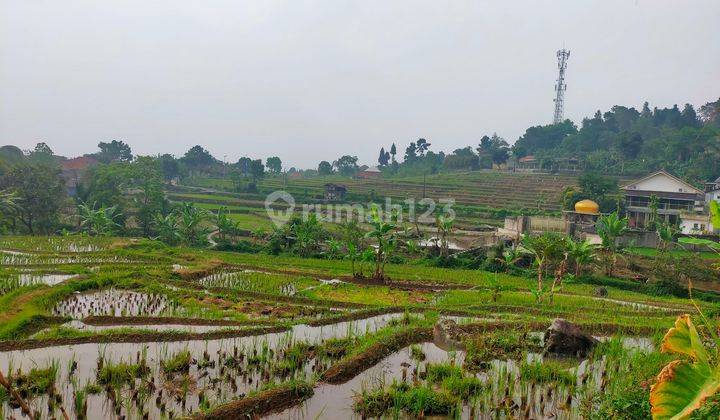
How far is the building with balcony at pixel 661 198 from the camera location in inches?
1344

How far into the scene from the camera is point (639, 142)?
60.0 metres

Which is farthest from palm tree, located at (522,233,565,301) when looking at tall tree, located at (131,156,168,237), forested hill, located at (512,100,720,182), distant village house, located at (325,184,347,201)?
forested hill, located at (512,100,720,182)

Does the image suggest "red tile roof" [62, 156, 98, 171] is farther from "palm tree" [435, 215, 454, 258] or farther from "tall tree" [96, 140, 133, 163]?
"palm tree" [435, 215, 454, 258]

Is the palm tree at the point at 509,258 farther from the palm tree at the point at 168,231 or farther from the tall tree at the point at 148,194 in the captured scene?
the tall tree at the point at 148,194

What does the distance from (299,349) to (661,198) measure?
35393mm

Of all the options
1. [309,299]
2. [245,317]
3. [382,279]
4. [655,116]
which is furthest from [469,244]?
[655,116]

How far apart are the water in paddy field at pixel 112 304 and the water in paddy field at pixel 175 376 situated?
2753mm

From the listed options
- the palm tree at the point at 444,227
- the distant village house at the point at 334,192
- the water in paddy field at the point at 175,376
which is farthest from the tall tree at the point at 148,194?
the water in paddy field at the point at 175,376

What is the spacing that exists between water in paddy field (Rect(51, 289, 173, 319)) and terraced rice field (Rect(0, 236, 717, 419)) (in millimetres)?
53

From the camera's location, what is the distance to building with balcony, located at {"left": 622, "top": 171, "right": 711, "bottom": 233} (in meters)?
34.1

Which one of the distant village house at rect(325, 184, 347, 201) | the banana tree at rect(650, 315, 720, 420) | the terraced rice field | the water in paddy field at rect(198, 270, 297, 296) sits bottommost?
the water in paddy field at rect(198, 270, 297, 296)

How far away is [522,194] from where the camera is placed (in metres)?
50.0

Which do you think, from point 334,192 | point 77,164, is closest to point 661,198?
point 334,192

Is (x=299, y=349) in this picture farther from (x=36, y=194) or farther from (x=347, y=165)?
(x=347, y=165)
